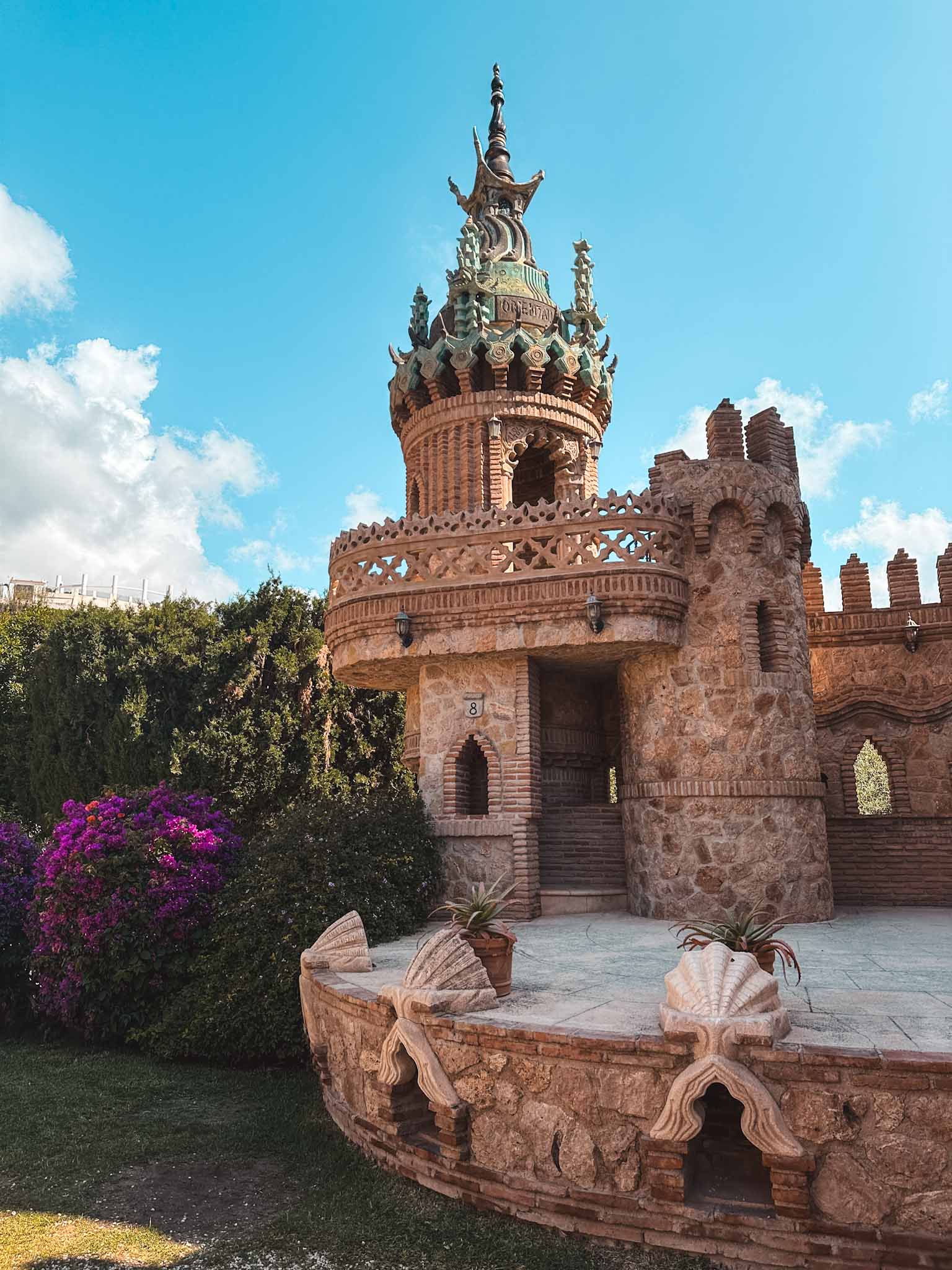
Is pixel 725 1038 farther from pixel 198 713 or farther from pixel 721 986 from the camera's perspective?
pixel 198 713

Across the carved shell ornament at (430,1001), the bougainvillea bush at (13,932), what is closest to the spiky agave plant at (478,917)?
the carved shell ornament at (430,1001)

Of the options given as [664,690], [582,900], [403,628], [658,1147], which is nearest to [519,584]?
[403,628]

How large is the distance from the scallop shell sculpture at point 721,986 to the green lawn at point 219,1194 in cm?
130

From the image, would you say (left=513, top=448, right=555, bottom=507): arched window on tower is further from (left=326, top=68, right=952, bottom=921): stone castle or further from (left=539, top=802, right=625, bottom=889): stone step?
(left=539, top=802, right=625, bottom=889): stone step

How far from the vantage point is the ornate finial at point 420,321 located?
16969 millimetres

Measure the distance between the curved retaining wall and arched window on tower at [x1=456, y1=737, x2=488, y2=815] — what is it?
20.0ft

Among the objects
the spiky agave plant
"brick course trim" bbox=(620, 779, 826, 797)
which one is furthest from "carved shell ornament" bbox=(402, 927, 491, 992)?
"brick course trim" bbox=(620, 779, 826, 797)

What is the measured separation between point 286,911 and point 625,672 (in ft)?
18.0

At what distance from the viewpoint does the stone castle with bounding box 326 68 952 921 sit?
11.2m

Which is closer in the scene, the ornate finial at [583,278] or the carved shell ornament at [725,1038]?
the carved shell ornament at [725,1038]

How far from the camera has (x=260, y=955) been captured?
931 cm

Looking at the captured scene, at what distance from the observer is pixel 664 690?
1166cm

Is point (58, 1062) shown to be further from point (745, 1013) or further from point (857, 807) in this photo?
point (857, 807)

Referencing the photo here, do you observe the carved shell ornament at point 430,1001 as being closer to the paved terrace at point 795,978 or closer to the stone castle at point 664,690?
the paved terrace at point 795,978
